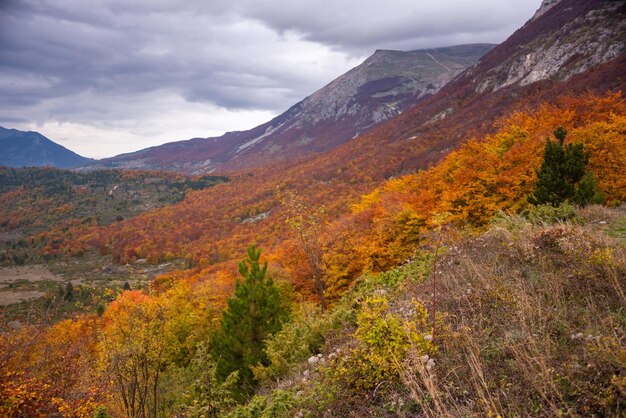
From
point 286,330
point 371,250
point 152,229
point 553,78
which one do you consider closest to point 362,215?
point 371,250

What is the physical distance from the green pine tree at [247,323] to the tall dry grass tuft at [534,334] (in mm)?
9394

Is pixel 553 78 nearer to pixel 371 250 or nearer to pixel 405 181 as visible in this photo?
pixel 405 181

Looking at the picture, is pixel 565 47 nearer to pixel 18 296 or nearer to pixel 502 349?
pixel 502 349

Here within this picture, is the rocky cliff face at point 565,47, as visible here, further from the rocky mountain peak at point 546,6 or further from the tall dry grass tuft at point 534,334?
the tall dry grass tuft at point 534,334

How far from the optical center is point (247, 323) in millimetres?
14961

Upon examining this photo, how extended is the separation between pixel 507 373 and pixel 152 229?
176m

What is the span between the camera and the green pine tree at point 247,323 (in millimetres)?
14617

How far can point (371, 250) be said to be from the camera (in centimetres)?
2458

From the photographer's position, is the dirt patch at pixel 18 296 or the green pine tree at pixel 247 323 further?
the dirt patch at pixel 18 296

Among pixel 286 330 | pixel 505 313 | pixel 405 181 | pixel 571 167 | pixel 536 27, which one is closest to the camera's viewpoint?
pixel 505 313

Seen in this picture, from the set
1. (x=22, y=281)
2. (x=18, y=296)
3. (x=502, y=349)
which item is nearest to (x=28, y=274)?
(x=22, y=281)

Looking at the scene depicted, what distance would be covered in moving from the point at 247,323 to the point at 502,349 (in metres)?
12.3

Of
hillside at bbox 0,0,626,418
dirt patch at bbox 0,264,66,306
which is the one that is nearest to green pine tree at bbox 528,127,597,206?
hillside at bbox 0,0,626,418

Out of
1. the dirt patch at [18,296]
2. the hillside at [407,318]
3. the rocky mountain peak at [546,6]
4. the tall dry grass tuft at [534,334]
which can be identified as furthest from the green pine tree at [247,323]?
the rocky mountain peak at [546,6]
